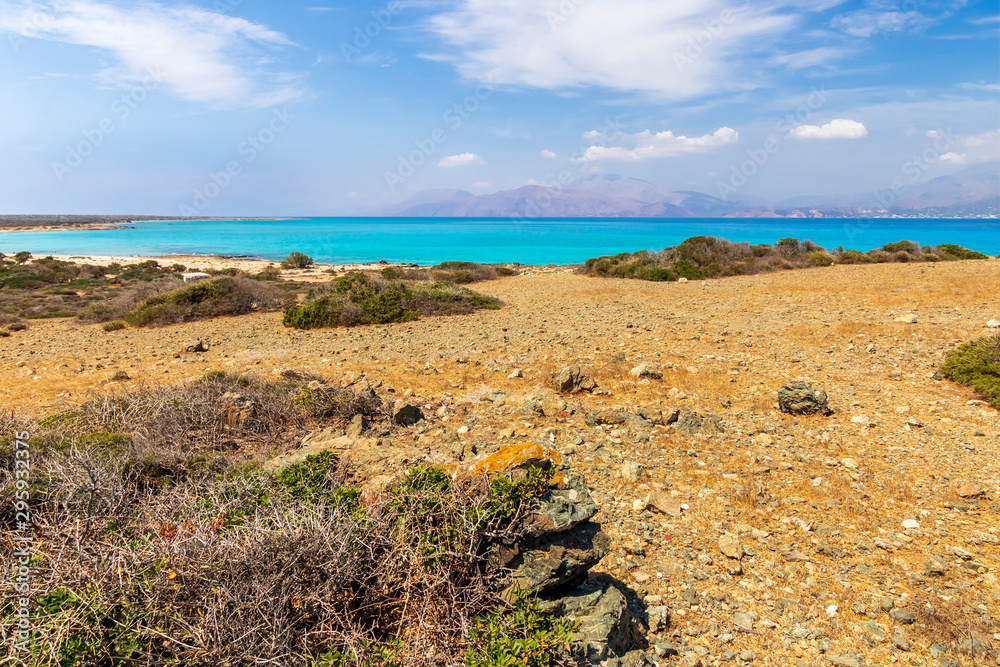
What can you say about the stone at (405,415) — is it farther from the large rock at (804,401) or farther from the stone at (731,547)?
the large rock at (804,401)

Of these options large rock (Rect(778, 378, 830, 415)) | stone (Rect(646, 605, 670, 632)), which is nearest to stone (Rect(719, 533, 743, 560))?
stone (Rect(646, 605, 670, 632))

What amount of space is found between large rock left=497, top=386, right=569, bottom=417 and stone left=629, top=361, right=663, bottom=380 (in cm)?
165

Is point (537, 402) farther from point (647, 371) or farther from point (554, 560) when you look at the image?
point (554, 560)

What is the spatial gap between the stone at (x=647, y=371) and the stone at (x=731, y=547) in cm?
378

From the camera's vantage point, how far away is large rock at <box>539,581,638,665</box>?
2732 millimetres

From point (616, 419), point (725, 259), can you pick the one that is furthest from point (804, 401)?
point (725, 259)

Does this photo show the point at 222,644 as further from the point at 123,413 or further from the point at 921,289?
the point at 921,289

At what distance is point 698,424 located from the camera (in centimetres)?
592

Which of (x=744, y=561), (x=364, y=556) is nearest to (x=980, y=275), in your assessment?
(x=744, y=561)

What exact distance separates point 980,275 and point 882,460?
1640 centimetres

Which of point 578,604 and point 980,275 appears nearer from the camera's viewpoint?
point 578,604

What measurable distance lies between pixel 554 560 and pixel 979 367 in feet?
24.5

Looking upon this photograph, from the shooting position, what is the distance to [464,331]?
478 inches

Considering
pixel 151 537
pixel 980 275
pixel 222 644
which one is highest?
pixel 980 275
